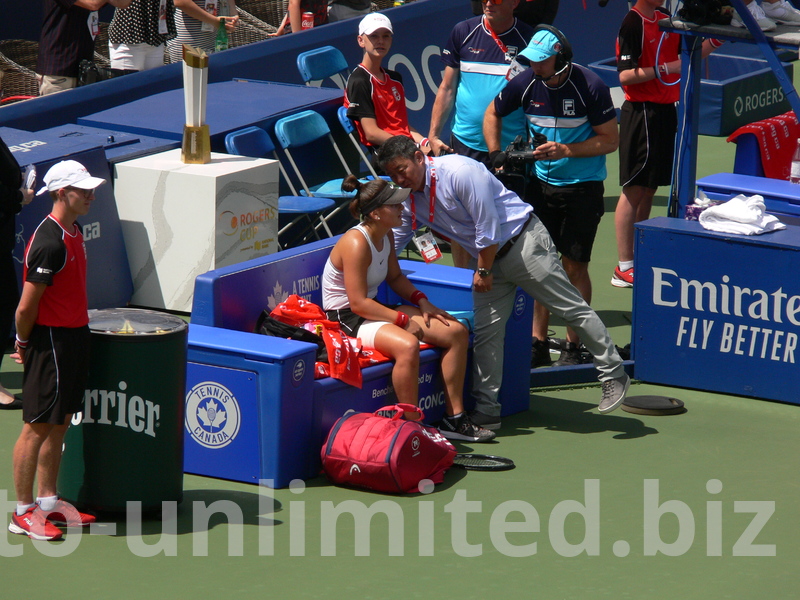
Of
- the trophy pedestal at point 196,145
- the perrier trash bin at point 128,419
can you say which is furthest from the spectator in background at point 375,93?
the perrier trash bin at point 128,419

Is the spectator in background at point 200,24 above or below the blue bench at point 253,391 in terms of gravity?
above

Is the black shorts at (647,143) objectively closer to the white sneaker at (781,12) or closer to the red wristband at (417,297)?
the white sneaker at (781,12)

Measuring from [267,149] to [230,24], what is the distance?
90.3 inches

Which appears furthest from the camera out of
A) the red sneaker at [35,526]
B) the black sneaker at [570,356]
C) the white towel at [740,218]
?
the black sneaker at [570,356]

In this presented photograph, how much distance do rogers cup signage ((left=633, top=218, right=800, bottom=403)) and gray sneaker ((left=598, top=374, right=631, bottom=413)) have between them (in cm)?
73

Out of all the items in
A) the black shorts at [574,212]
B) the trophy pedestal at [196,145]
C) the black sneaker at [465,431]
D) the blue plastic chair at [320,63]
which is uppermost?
the blue plastic chair at [320,63]

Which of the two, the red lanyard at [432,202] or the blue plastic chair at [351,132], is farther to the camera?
the blue plastic chair at [351,132]

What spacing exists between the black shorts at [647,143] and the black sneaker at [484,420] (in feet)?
9.36

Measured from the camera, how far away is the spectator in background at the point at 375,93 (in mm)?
8617

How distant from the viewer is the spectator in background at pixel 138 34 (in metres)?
9.52

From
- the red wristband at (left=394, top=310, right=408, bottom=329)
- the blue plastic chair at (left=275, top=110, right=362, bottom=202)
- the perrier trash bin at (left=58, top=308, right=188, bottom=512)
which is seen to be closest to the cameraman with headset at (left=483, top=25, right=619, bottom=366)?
the red wristband at (left=394, top=310, right=408, bottom=329)

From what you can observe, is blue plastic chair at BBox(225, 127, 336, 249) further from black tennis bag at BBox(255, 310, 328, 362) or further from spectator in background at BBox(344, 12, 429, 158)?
black tennis bag at BBox(255, 310, 328, 362)

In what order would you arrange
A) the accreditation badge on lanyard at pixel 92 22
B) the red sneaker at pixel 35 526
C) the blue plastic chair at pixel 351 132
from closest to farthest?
the red sneaker at pixel 35 526 → the accreditation badge on lanyard at pixel 92 22 → the blue plastic chair at pixel 351 132

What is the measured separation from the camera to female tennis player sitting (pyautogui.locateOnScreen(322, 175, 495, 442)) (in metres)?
5.94
